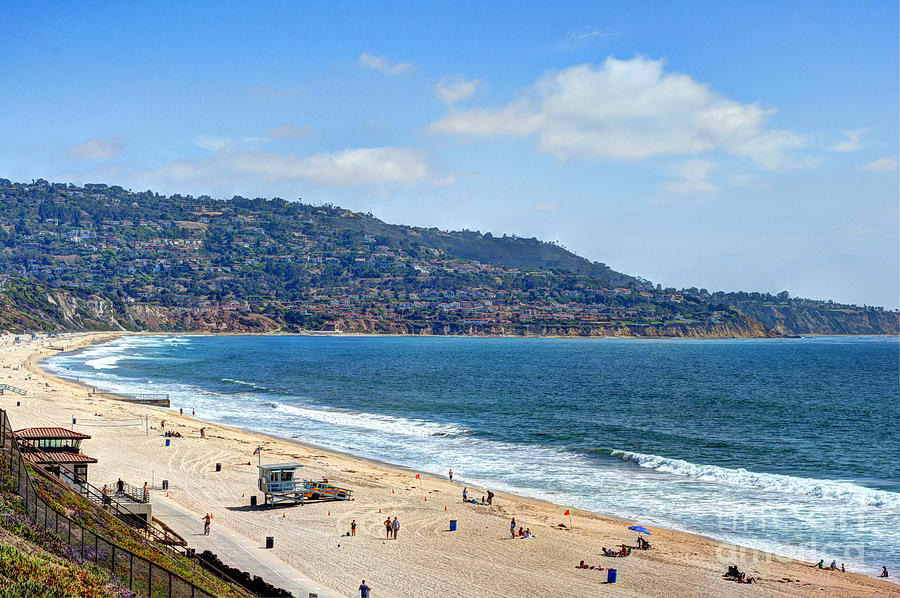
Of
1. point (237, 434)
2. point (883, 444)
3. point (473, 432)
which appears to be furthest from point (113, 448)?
point (883, 444)

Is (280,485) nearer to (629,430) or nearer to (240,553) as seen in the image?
(240,553)

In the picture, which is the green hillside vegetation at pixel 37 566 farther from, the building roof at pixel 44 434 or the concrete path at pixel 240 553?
the building roof at pixel 44 434

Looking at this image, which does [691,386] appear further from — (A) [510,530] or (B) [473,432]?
(A) [510,530]

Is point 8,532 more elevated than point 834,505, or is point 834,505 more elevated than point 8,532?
point 8,532

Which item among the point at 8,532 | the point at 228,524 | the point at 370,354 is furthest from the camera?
the point at 370,354

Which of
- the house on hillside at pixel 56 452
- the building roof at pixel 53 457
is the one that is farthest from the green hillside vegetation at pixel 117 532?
the house on hillside at pixel 56 452

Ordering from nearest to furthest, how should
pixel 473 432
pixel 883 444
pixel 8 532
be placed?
pixel 8 532 → pixel 883 444 → pixel 473 432

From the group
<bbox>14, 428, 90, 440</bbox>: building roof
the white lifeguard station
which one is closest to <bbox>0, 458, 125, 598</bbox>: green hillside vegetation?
<bbox>14, 428, 90, 440</bbox>: building roof
